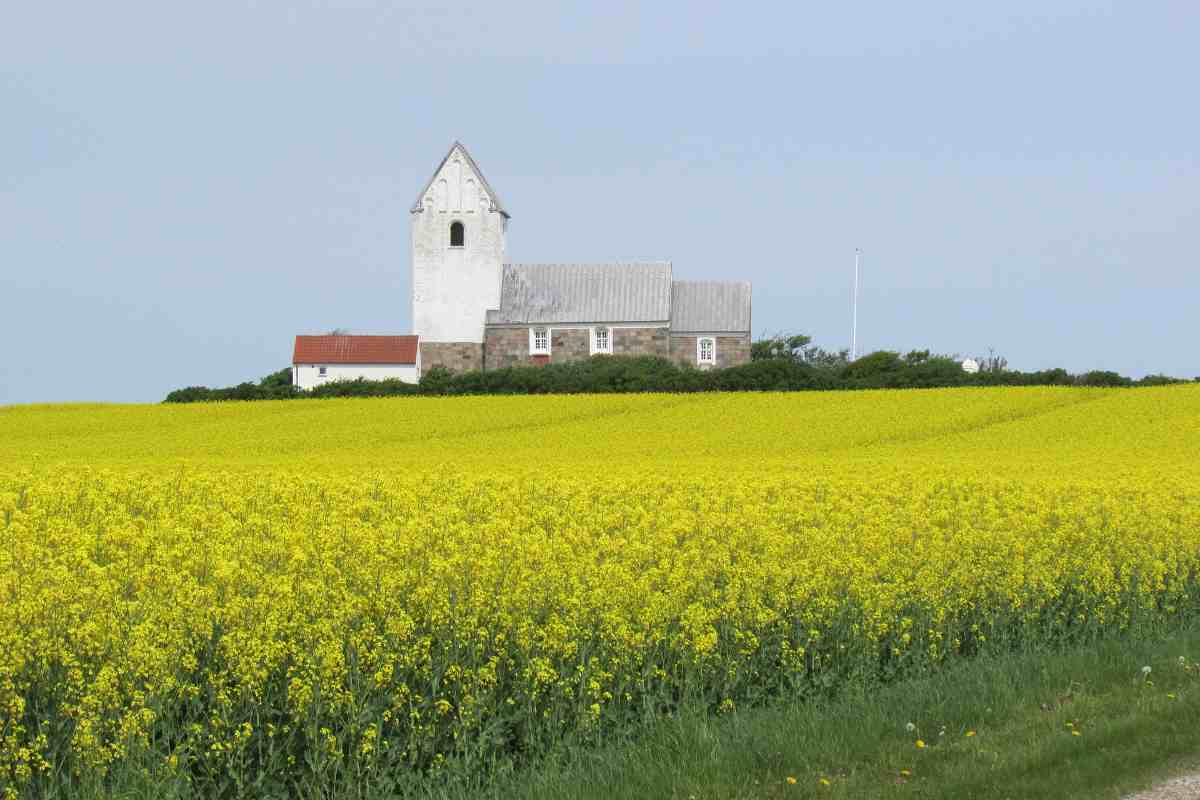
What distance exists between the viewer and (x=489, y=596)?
483 inches

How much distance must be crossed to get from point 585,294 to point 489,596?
66627 millimetres

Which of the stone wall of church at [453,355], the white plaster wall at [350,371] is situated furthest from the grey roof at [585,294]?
the white plaster wall at [350,371]

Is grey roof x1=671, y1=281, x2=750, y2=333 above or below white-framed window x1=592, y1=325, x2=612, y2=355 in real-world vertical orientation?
above

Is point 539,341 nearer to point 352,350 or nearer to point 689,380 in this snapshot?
point 352,350

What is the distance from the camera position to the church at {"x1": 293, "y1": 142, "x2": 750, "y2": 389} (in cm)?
7750

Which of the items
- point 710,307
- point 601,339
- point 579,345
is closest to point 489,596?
point 579,345

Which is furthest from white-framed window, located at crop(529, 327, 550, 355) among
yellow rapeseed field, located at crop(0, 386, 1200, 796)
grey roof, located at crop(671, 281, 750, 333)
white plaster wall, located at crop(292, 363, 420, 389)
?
yellow rapeseed field, located at crop(0, 386, 1200, 796)

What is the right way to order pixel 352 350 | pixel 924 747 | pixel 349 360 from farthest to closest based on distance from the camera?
pixel 352 350 → pixel 349 360 → pixel 924 747

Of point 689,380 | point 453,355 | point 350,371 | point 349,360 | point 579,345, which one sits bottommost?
point 689,380

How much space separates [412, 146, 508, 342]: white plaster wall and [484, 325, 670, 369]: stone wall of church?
177 centimetres

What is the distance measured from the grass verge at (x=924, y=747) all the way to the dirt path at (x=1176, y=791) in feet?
0.44

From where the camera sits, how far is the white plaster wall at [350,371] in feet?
245

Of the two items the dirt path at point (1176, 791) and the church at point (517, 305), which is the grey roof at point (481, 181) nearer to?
the church at point (517, 305)

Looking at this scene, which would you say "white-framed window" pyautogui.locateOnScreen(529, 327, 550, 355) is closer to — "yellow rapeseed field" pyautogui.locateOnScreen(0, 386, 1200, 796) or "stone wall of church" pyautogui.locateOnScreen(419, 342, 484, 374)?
"stone wall of church" pyautogui.locateOnScreen(419, 342, 484, 374)
